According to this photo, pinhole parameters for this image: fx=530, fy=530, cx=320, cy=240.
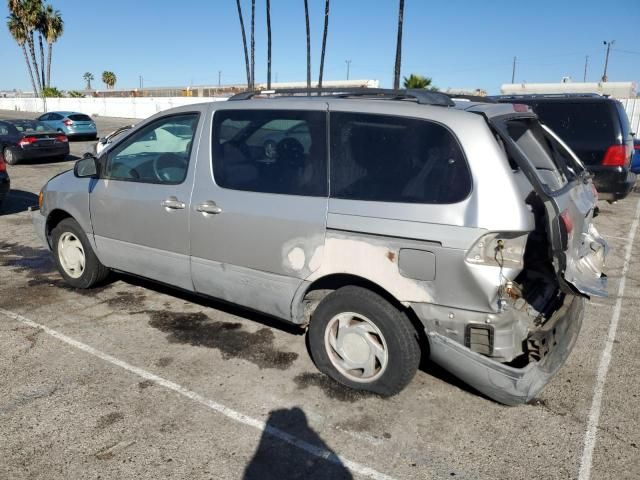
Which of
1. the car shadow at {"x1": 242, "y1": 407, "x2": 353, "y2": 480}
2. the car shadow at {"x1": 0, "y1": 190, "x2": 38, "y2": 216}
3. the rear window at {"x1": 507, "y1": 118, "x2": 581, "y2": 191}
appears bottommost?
the car shadow at {"x1": 242, "y1": 407, "x2": 353, "y2": 480}

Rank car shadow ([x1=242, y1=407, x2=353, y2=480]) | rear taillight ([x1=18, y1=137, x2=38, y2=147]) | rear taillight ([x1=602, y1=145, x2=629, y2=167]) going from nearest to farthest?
car shadow ([x1=242, y1=407, x2=353, y2=480]) → rear taillight ([x1=602, y1=145, x2=629, y2=167]) → rear taillight ([x1=18, y1=137, x2=38, y2=147])

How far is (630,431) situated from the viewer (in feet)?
10.1

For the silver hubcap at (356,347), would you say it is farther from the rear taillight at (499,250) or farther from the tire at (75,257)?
the tire at (75,257)

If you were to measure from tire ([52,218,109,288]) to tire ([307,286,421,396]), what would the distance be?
258 cm

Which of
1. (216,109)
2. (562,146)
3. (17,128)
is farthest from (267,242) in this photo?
(17,128)

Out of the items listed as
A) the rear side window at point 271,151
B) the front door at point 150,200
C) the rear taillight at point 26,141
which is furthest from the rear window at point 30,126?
the rear side window at point 271,151

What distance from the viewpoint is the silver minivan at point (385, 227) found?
9.54 feet

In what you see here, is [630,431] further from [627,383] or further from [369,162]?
[369,162]

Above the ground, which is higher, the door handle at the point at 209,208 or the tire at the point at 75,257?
the door handle at the point at 209,208

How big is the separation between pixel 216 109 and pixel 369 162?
1.42 m

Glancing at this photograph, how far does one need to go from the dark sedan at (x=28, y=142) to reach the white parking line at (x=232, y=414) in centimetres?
1289

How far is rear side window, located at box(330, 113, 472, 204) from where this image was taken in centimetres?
299

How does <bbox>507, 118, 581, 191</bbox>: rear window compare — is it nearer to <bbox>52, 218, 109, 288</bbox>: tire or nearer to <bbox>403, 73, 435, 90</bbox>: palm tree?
<bbox>52, 218, 109, 288</bbox>: tire

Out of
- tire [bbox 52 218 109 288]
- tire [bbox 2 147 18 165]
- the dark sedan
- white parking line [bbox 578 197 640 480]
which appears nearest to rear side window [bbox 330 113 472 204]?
white parking line [bbox 578 197 640 480]
